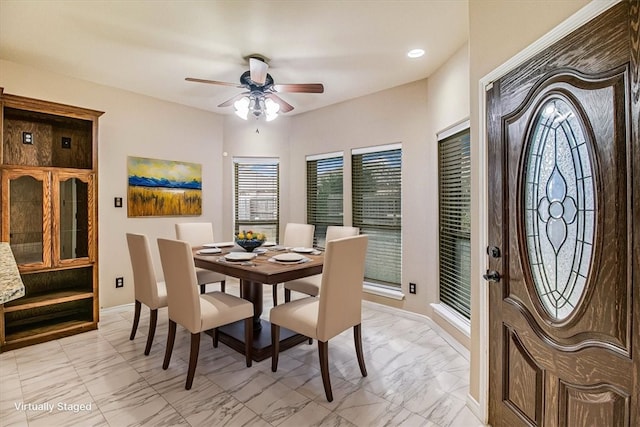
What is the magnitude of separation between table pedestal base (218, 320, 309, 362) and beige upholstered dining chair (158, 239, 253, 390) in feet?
0.48

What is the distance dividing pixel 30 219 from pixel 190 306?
80.7 inches

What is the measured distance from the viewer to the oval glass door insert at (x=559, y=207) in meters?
1.21

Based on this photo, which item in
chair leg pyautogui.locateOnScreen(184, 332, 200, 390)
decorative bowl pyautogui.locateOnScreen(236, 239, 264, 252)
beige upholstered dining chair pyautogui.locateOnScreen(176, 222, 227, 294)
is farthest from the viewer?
beige upholstered dining chair pyautogui.locateOnScreen(176, 222, 227, 294)

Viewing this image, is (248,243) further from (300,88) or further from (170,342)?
(300,88)

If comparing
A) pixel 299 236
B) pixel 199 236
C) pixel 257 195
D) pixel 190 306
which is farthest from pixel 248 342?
pixel 257 195

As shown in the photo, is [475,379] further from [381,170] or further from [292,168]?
[292,168]

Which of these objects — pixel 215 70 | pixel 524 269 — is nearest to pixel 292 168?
pixel 215 70

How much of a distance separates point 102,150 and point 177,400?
9.68 ft

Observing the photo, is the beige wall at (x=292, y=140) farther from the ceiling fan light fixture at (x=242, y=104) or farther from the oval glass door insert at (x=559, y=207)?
the ceiling fan light fixture at (x=242, y=104)

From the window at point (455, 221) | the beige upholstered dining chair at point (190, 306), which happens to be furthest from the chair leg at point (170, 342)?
the window at point (455, 221)

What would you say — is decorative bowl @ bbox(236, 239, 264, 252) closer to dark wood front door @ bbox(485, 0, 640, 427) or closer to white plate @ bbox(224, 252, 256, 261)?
white plate @ bbox(224, 252, 256, 261)

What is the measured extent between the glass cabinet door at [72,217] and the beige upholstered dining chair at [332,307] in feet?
7.43

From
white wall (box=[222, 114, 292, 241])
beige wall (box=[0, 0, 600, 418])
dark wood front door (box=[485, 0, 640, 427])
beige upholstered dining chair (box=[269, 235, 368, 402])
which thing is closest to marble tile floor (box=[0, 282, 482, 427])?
beige upholstered dining chair (box=[269, 235, 368, 402])

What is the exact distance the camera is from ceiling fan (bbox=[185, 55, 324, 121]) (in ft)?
9.17
